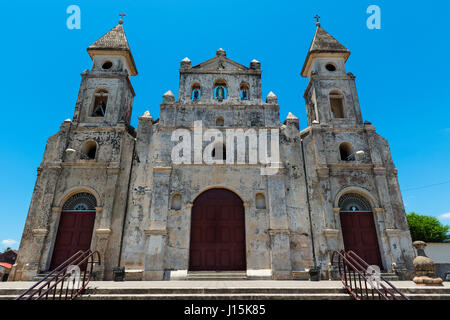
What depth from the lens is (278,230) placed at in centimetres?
1352

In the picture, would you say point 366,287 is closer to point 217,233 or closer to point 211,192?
point 217,233

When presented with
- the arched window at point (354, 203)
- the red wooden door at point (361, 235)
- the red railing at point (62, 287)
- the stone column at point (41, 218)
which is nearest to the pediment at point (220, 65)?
the arched window at point (354, 203)

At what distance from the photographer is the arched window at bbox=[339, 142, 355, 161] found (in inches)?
631

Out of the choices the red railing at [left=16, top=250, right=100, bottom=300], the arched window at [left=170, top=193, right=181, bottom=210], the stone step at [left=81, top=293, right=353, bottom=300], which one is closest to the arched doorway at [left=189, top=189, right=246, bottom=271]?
the arched window at [left=170, top=193, right=181, bottom=210]

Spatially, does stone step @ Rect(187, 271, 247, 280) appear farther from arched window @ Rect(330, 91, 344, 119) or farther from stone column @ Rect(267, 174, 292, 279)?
arched window @ Rect(330, 91, 344, 119)

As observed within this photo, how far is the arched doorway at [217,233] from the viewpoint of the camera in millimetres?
13266

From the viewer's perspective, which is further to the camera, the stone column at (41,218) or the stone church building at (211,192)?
the stone church building at (211,192)

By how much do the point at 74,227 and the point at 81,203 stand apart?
1.26 metres

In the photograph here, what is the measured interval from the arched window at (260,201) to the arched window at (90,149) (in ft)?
31.3

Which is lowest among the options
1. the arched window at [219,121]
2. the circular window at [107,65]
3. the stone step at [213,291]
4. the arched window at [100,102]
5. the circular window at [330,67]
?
the stone step at [213,291]

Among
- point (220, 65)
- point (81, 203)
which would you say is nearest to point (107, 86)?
point (220, 65)

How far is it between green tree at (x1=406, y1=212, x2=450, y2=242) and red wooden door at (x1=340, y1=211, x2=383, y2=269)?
25869 millimetres

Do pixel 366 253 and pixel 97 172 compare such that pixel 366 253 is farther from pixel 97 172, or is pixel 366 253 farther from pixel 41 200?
pixel 41 200

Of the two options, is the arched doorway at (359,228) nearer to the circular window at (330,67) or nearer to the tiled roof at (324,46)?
the circular window at (330,67)
